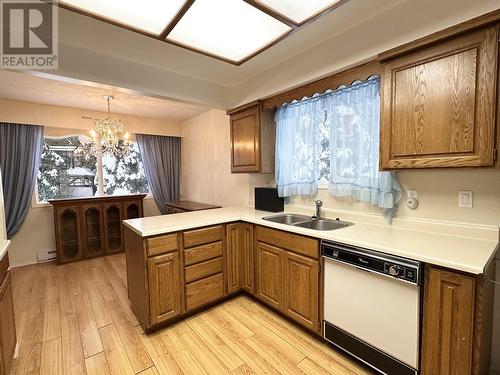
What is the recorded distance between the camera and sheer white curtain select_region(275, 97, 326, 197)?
2461 millimetres

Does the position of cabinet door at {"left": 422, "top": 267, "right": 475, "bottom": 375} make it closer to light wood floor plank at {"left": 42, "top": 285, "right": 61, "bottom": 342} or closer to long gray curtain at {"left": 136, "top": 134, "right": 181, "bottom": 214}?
light wood floor plank at {"left": 42, "top": 285, "right": 61, "bottom": 342}

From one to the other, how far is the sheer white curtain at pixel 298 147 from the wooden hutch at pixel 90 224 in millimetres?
2911

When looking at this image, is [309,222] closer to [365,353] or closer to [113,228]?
[365,353]

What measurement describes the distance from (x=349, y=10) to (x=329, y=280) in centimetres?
197

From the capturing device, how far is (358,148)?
2088 millimetres

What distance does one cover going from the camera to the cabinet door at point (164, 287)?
2.00 metres

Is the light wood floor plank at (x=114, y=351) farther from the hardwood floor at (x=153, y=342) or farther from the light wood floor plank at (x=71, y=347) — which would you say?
the light wood floor plank at (x=71, y=347)

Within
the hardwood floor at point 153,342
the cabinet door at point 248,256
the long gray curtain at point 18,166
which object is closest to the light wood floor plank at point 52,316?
the hardwood floor at point 153,342

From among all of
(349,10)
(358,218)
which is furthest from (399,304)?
(349,10)

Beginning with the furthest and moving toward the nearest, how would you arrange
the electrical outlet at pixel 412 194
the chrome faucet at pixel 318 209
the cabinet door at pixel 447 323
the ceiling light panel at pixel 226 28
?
the chrome faucet at pixel 318 209 < the electrical outlet at pixel 412 194 < the ceiling light panel at pixel 226 28 < the cabinet door at pixel 447 323

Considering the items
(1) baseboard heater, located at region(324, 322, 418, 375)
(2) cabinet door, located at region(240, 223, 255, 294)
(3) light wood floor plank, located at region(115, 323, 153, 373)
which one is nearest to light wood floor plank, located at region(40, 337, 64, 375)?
(3) light wood floor plank, located at region(115, 323, 153, 373)

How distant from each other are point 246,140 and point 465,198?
6.92ft

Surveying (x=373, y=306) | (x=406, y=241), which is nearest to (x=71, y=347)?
(x=373, y=306)

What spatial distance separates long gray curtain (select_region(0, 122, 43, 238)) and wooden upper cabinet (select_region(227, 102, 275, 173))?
3149 millimetres
